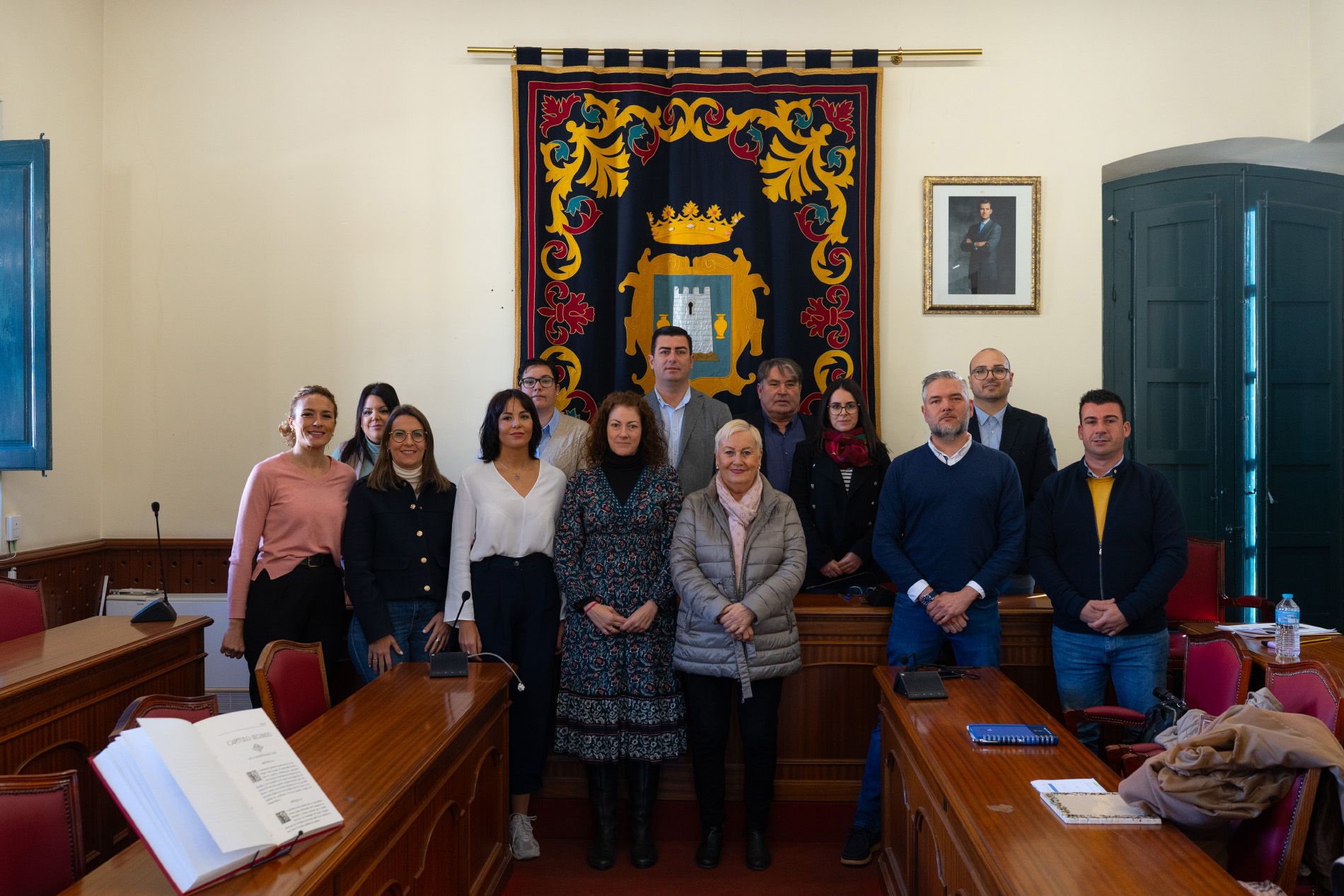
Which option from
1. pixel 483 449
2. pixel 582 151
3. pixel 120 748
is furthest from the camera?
pixel 582 151

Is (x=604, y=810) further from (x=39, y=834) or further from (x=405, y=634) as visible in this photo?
(x=39, y=834)

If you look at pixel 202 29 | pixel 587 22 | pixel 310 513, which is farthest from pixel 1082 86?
pixel 202 29

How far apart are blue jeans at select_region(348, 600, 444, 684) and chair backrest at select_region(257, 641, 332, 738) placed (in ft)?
1.92

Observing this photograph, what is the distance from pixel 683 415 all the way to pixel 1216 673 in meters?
2.03

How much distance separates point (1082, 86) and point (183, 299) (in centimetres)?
451

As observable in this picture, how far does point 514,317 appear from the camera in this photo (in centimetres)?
461

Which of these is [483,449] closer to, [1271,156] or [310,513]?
[310,513]

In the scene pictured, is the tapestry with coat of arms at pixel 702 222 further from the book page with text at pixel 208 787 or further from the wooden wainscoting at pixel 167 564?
the book page with text at pixel 208 787

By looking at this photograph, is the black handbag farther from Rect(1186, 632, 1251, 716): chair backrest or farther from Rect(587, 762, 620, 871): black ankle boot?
Rect(587, 762, 620, 871): black ankle boot

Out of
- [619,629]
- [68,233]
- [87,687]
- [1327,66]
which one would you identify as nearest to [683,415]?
[619,629]

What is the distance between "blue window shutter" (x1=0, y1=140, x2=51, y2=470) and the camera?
12.1 feet

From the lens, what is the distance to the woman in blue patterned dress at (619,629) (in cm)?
315

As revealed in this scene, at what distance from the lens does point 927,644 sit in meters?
3.22

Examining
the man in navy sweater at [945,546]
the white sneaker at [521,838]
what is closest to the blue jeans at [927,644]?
the man in navy sweater at [945,546]
